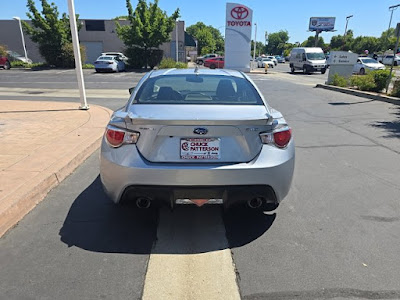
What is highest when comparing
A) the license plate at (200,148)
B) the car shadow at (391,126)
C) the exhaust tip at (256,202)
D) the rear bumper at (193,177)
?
the license plate at (200,148)

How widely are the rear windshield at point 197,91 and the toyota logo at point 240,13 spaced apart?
2942 centimetres

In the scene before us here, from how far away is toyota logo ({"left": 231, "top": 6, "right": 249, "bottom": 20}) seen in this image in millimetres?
30359

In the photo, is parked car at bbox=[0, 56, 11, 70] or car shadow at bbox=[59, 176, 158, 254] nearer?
car shadow at bbox=[59, 176, 158, 254]

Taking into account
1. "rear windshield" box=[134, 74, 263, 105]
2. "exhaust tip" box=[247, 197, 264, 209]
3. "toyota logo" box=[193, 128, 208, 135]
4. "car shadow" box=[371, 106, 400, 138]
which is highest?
"rear windshield" box=[134, 74, 263, 105]

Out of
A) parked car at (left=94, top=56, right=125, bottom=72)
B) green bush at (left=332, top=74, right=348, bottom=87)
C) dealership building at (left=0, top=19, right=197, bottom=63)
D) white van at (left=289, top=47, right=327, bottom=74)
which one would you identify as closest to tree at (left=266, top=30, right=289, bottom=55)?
dealership building at (left=0, top=19, right=197, bottom=63)

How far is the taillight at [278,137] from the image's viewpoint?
280cm

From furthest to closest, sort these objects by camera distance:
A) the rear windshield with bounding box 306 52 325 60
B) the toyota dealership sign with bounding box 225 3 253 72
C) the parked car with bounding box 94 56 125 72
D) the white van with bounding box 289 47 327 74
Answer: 1. the toyota dealership sign with bounding box 225 3 253 72
2. the rear windshield with bounding box 306 52 325 60
3. the white van with bounding box 289 47 327 74
4. the parked car with bounding box 94 56 125 72

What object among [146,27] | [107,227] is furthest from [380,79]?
[146,27]

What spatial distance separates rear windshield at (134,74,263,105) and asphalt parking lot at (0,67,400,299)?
125cm

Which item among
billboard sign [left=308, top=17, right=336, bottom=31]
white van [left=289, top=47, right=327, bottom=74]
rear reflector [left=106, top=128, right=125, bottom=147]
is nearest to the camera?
rear reflector [left=106, top=128, right=125, bottom=147]

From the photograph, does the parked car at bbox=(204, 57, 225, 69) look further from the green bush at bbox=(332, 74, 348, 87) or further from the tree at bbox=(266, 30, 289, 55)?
the tree at bbox=(266, 30, 289, 55)

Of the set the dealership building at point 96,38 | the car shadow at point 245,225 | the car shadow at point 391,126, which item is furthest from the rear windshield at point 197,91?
the dealership building at point 96,38

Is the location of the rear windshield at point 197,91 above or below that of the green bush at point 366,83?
above

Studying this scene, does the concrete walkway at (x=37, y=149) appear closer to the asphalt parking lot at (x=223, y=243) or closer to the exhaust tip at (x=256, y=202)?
the asphalt parking lot at (x=223, y=243)
